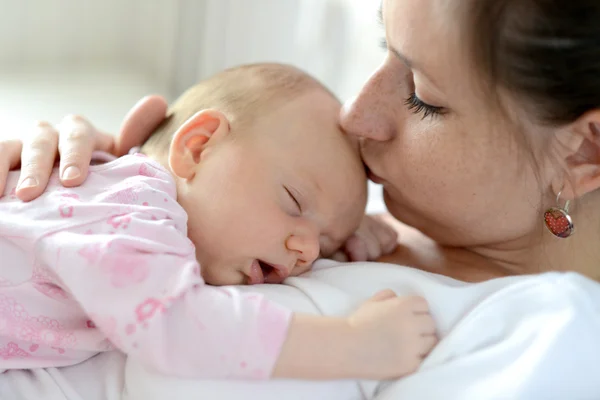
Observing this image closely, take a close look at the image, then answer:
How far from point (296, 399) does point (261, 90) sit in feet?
1.61

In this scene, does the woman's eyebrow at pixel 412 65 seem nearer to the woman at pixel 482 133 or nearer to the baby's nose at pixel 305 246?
the woman at pixel 482 133

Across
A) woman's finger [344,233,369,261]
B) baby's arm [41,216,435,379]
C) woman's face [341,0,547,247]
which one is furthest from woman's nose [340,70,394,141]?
baby's arm [41,216,435,379]

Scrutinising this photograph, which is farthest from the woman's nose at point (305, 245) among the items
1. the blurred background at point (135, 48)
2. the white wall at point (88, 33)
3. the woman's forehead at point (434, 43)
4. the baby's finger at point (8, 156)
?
the white wall at point (88, 33)

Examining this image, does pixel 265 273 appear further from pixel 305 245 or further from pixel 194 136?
pixel 194 136

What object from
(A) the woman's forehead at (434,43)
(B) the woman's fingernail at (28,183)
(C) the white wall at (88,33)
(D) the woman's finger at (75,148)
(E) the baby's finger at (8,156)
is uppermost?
(A) the woman's forehead at (434,43)

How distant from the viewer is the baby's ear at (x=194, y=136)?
3.70 ft

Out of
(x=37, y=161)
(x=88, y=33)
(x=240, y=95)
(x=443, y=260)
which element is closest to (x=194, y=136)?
(x=240, y=95)

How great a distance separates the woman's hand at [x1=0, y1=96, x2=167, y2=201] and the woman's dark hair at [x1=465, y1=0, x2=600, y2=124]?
57 centimetres

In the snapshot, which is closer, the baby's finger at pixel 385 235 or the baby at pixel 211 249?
the baby at pixel 211 249

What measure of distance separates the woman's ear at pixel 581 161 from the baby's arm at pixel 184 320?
36 cm

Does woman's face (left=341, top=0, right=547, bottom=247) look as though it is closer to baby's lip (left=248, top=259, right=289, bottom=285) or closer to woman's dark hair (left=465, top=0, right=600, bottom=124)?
woman's dark hair (left=465, top=0, right=600, bottom=124)

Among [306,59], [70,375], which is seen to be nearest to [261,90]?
[70,375]

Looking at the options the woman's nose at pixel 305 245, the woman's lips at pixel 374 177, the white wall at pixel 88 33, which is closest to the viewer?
the woman's nose at pixel 305 245

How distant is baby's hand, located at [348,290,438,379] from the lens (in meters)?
0.96
